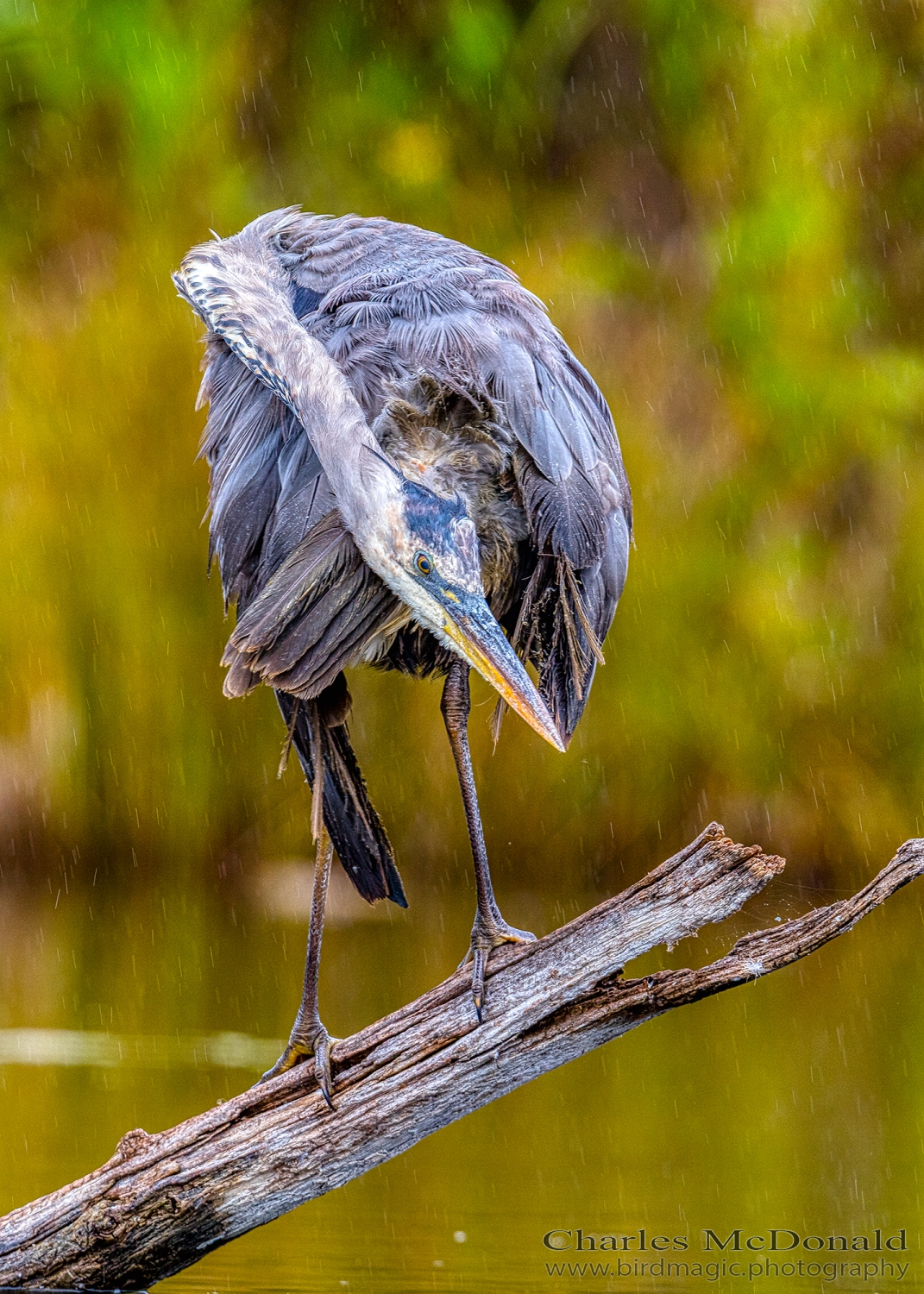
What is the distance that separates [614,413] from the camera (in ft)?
30.6

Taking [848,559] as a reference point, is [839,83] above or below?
above

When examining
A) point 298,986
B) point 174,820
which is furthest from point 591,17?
point 298,986

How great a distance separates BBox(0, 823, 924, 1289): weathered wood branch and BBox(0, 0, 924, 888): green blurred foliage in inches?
238

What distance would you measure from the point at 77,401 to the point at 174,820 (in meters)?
2.32

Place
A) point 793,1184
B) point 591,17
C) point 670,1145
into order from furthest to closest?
point 591,17 → point 670,1145 → point 793,1184

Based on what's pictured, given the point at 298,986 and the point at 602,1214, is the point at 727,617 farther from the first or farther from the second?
the point at 602,1214

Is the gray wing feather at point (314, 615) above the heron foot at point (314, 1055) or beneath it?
above

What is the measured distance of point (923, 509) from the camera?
927 cm

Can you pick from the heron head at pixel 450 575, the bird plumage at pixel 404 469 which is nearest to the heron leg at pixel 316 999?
the bird plumage at pixel 404 469

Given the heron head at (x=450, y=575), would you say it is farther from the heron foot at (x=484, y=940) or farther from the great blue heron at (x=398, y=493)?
the heron foot at (x=484, y=940)

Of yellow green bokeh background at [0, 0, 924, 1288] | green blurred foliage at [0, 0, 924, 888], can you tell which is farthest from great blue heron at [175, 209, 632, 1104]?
green blurred foliage at [0, 0, 924, 888]

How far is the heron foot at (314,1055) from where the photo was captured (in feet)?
9.82

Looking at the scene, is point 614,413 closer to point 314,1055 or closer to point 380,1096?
point 314,1055

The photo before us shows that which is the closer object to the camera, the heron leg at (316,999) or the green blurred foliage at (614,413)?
the heron leg at (316,999)
